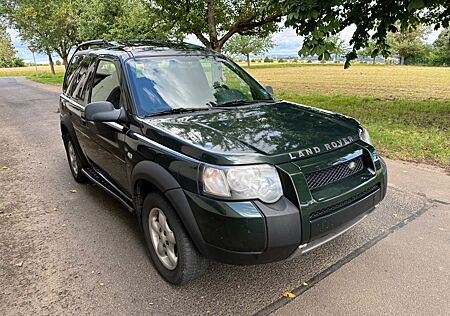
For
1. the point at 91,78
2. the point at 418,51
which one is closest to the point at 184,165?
the point at 91,78

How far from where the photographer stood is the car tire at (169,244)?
258cm

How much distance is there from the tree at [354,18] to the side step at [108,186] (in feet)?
15.5

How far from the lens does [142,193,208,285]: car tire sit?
8.45 ft

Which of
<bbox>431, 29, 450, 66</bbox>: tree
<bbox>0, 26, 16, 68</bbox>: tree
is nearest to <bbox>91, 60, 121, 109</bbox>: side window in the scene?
<bbox>0, 26, 16, 68</bbox>: tree

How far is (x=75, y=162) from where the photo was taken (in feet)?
16.5

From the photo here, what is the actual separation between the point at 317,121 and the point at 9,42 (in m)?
65.7

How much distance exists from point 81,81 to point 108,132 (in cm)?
136

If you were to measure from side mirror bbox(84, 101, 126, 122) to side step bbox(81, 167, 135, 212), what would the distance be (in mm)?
786

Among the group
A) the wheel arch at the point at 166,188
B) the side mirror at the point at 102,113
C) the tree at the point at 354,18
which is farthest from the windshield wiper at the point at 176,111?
the tree at the point at 354,18

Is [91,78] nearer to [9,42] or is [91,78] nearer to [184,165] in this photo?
[184,165]

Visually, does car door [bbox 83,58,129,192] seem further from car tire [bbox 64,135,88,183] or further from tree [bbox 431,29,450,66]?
tree [bbox 431,29,450,66]

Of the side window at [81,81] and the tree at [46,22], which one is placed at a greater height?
the tree at [46,22]

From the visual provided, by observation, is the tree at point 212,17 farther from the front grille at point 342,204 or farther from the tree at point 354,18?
the front grille at point 342,204

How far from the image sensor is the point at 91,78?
4137 mm
